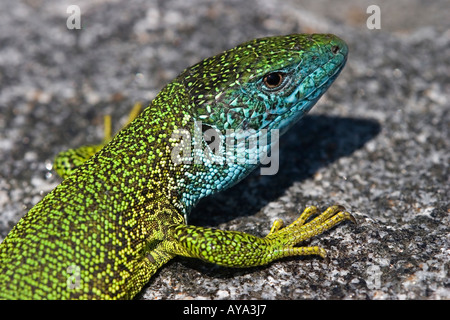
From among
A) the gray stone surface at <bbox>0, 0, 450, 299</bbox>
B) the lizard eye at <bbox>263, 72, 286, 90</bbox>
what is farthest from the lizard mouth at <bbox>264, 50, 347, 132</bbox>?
the gray stone surface at <bbox>0, 0, 450, 299</bbox>

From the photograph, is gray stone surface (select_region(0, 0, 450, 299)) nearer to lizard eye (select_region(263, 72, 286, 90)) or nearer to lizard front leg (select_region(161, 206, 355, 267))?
lizard front leg (select_region(161, 206, 355, 267))

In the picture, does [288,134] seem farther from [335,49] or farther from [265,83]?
[265,83]

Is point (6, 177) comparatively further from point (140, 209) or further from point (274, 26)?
point (274, 26)

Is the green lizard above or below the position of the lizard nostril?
below

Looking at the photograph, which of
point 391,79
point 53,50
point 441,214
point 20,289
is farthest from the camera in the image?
point 53,50

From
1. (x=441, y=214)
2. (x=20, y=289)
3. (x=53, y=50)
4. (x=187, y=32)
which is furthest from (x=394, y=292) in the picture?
(x=53, y=50)

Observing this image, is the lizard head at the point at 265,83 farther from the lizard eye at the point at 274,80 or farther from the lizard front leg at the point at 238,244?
the lizard front leg at the point at 238,244
